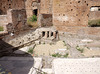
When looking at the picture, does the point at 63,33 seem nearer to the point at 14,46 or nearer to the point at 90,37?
the point at 90,37

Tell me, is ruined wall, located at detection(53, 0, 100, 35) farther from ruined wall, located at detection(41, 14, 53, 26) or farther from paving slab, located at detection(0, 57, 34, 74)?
paving slab, located at detection(0, 57, 34, 74)

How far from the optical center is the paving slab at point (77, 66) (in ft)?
15.7

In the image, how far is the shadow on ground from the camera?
4989 millimetres

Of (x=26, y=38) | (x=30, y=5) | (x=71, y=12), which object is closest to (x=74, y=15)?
(x=71, y=12)

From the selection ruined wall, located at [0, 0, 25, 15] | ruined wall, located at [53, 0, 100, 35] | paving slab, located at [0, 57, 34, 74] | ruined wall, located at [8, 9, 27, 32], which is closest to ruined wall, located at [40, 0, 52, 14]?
ruined wall, located at [0, 0, 25, 15]

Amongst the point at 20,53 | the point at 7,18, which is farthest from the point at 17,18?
the point at 20,53

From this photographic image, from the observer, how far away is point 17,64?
5.55 metres

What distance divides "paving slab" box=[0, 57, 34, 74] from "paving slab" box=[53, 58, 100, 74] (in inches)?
62.3

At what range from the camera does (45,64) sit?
239 inches

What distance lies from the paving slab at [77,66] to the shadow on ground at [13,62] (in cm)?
165

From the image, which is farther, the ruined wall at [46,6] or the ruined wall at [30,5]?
the ruined wall at [30,5]

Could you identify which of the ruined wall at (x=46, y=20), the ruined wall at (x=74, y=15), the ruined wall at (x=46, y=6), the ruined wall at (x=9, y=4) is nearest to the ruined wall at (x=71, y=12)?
the ruined wall at (x=74, y=15)

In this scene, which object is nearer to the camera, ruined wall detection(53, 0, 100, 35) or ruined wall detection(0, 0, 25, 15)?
ruined wall detection(53, 0, 100, 35)

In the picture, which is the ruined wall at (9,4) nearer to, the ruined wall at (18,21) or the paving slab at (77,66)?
the ruined wall at (18,21)
